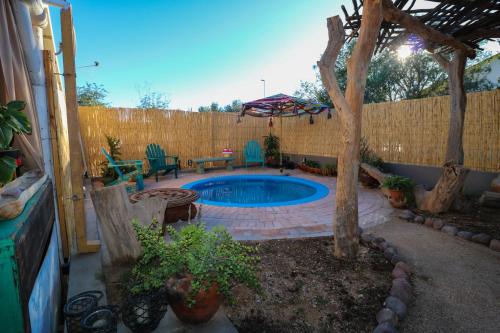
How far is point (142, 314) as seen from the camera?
154 cm

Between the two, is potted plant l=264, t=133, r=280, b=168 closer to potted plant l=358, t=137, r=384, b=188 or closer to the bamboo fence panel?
the bamboo fence panel

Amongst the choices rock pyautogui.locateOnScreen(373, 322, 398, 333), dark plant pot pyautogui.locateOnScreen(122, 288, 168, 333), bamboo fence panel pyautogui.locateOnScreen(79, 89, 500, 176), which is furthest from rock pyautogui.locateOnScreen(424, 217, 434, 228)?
dark plant pot pyautogui.locateOnScreen(122, 288, 168, 333)

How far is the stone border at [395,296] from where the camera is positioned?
1.77 meters

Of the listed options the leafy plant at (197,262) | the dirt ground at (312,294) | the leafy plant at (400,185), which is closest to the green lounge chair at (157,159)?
the dirt ground at (312,294)

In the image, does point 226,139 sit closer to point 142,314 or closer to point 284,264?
point 284,264

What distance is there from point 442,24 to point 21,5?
4878mm

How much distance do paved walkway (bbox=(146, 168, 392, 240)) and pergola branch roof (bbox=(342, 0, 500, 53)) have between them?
2.76 metres

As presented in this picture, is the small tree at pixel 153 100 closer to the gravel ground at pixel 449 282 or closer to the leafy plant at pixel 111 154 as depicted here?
the leafy plant at pixel 111 154

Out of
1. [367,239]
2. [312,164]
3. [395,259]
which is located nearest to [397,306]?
[395,259]

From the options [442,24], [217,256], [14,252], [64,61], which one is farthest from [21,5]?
[442,24]

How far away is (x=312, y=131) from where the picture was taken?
8.89m

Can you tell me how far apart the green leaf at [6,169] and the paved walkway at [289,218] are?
237 cm

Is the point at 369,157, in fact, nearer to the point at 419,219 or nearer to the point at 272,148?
the point at 419,219

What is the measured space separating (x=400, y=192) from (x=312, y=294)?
10.4ft
